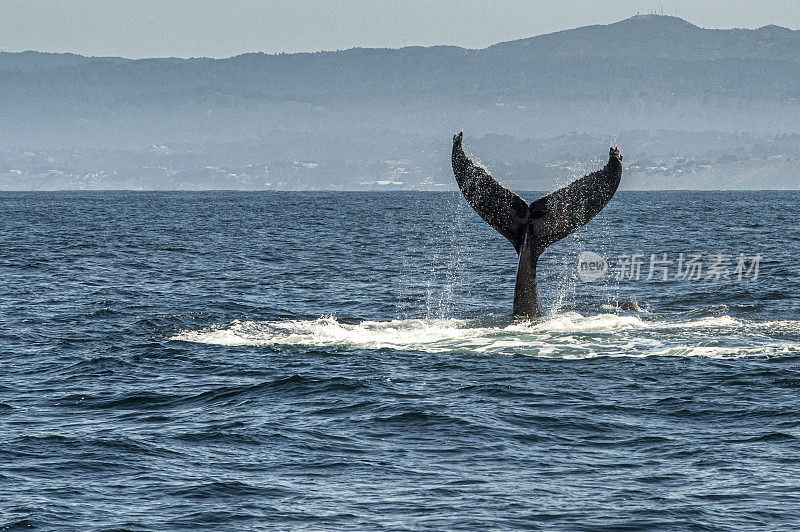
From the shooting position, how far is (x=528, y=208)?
1798 centimetres

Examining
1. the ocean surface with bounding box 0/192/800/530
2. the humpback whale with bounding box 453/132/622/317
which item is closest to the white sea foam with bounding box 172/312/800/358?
the ocean surface with bounding box 0/192/800/530

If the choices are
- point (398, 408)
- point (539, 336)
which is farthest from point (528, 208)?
point (398, 408)

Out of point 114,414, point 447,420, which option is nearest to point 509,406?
point 447,420

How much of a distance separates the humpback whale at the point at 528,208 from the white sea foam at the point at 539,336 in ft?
4.29

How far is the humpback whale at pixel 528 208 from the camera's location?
16.8 meters

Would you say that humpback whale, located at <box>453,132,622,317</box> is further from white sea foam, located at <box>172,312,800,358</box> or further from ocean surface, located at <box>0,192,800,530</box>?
ocean surface, located at <box>0,192,800,530</box>

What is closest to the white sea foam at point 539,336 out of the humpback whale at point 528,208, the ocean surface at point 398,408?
the ocean surface at point 398,408

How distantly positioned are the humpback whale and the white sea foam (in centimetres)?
131

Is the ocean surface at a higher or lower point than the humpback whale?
lower

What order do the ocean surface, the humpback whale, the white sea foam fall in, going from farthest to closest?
1. the white sea foam
2. the humpback whale
3. the ocean surface

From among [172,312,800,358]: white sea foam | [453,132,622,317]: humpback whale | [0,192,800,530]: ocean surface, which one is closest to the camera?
[0,192,800,530]: ocean surface

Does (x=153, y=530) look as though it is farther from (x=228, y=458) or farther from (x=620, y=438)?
(x=620, y=438)

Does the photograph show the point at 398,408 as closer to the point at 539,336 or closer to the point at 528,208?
the point at 539,336

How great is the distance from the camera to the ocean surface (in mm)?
10133
